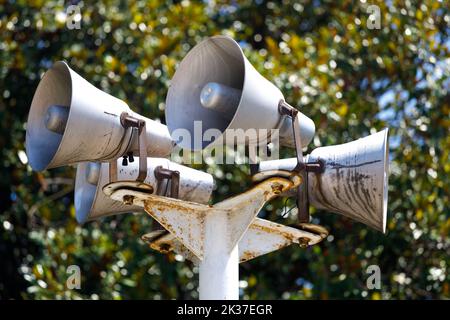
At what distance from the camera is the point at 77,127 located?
4.75m

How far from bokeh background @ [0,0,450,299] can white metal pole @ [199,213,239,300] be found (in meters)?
4.08

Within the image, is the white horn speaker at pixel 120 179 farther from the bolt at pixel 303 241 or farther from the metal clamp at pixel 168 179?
the bolt at pixel 303 241

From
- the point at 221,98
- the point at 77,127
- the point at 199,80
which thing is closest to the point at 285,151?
the point at 199,80

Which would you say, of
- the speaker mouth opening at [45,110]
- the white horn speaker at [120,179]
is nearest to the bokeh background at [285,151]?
the white horn speaker at [120,179]

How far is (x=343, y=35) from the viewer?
1071 centimetres

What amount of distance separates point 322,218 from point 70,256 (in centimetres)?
215

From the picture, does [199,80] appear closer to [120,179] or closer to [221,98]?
[221,98]

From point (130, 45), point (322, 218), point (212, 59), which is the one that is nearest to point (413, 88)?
point (322, 218)

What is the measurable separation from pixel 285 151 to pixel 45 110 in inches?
157

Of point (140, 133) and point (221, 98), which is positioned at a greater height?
point (221, 98)

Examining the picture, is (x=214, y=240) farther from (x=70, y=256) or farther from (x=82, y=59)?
Answer: (x=82, y=59)

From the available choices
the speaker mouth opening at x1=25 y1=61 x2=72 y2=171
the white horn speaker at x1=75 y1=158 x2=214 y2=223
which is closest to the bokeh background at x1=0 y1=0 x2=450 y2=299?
the white horn speaker at x1=75 y1=158 x2=214 y2=223

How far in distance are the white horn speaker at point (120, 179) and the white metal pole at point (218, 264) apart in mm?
364

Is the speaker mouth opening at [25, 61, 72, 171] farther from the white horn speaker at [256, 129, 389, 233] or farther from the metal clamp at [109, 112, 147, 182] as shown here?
the white horn speaker at [256, 129, 389, 233]
